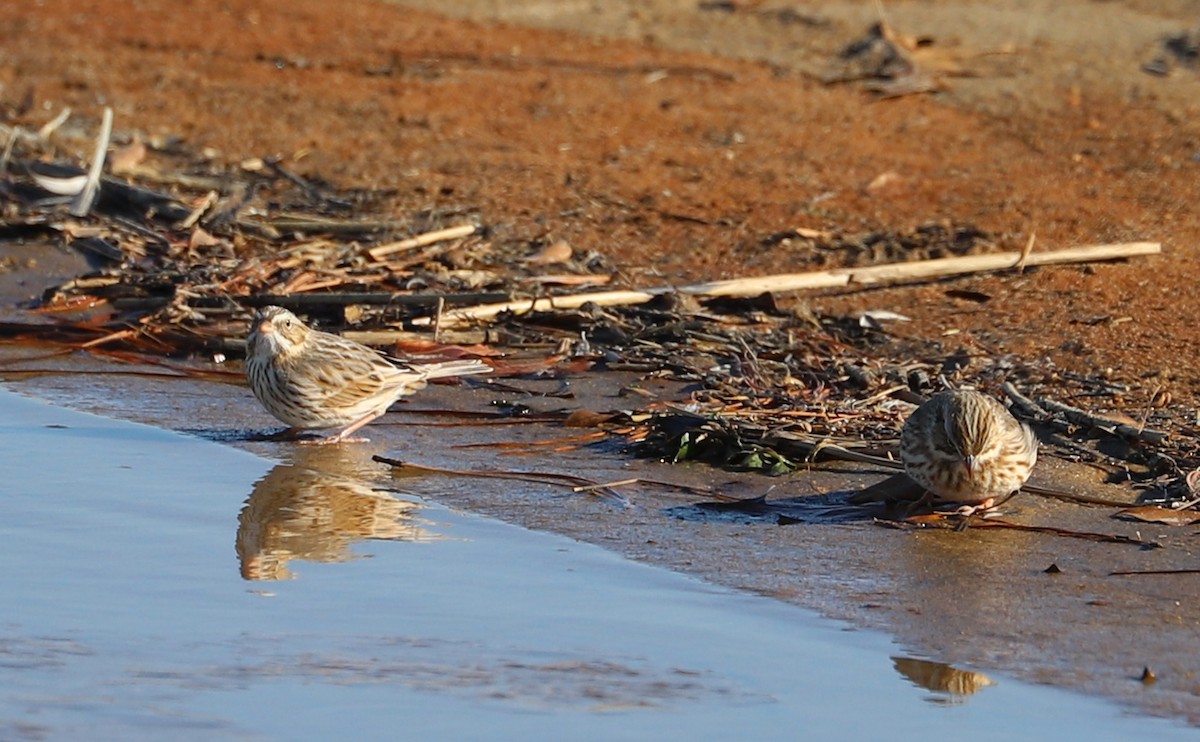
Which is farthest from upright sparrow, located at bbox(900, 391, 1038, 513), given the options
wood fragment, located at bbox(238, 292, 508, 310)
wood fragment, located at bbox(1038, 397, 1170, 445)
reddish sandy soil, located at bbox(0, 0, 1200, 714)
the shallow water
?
wood fragment, located at bbox(238, 292, 508, 310)

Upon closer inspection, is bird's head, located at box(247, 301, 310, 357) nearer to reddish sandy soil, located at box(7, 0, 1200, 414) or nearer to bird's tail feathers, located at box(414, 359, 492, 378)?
bird's tail feathers, located at box(414, 359, 492, 378)

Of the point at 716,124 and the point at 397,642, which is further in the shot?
the point at 716,124

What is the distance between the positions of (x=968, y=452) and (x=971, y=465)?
5 centimetres

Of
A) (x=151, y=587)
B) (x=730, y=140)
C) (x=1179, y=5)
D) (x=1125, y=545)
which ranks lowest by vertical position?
(x=151, y=587)

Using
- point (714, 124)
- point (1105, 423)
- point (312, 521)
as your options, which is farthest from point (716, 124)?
point (312, 521)

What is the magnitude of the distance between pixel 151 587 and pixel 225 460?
1.63 metres

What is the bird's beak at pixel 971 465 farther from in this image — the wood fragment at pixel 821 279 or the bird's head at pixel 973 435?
the wood fragment at pixel 821 279

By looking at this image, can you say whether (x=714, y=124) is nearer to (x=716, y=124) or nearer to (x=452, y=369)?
(x=716, y=124)

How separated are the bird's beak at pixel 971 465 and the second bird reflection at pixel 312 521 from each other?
1.87m

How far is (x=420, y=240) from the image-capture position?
1097 cm

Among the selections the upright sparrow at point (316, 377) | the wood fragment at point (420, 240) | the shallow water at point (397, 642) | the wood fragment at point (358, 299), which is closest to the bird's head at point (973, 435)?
the shallow water at point (397, 642)

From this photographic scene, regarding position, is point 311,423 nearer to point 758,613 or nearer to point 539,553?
point 539,553

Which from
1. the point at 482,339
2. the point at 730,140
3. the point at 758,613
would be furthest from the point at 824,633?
the point at 730,140

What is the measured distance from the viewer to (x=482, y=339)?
31.6 ft
